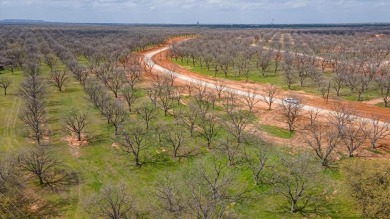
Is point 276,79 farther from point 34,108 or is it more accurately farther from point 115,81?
point 34,108

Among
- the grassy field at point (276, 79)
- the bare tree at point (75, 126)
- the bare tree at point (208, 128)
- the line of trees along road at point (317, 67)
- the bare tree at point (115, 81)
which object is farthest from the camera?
the bare tree at point (115, 81)

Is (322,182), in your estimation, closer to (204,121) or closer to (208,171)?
(208,171)

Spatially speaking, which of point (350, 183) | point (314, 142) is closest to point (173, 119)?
point (314, 142)

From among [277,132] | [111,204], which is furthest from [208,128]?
[111,204]

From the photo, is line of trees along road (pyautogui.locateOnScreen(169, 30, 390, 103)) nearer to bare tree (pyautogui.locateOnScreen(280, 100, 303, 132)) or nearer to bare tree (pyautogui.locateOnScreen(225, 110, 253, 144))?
bare tree (pyautogui.locateOnScreen(280, 100, 303, 132))

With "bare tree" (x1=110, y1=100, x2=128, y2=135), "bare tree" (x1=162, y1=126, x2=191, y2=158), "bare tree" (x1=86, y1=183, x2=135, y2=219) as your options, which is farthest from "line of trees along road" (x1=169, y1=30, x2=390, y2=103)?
"bare tree" (x1=86, y1=183, x2=135, y2=219)

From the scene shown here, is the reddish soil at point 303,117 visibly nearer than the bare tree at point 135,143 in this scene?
No

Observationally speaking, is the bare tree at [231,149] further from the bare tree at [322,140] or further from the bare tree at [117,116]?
the bare tree at [117,116]

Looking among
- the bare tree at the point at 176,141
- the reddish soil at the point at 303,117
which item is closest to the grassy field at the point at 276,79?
Result: the reddish soil at the point at 303,117
